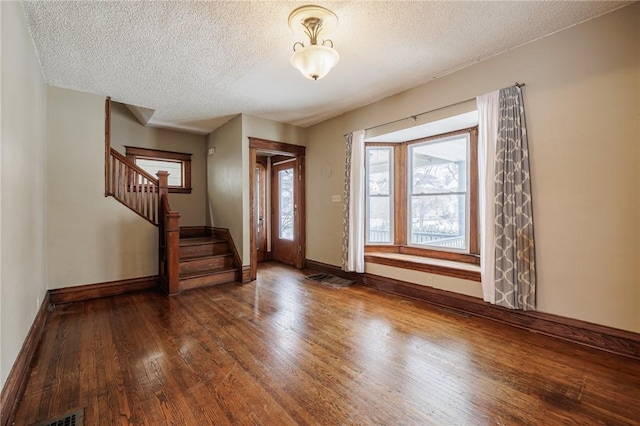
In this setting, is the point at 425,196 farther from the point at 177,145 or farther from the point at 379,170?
the point at 177,145

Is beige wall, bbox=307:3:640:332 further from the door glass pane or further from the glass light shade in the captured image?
the door glass pane

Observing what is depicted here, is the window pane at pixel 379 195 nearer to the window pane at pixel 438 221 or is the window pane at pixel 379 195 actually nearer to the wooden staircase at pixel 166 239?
the window pane at pixel 438 221

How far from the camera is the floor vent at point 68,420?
5.40ft

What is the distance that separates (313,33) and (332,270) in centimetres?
372

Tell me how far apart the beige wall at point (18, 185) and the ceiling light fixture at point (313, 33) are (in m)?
1.89

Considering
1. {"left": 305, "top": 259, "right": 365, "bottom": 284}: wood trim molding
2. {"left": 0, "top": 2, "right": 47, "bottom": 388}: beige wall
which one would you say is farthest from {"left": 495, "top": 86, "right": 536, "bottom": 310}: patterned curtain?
{"left": 0, "top": 2, "right": 47, "bottom": 388}: beige wall

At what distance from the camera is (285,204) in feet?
21.1

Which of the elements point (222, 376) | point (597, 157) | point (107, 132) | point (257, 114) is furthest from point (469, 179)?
point (107, 132)

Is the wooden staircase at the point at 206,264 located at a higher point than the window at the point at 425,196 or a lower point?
lower

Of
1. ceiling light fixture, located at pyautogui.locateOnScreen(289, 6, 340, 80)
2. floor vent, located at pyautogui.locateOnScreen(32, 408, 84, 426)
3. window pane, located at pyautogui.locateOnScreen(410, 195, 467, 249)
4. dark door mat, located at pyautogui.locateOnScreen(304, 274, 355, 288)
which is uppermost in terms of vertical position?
ceiling light fixture, located at pyautogui.locateOnScreen(289, 6, 340, 80)

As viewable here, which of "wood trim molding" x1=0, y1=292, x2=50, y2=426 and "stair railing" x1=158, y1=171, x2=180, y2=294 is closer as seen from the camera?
"wood trim molding" x1=0, y1=292, x2=50, y2=426

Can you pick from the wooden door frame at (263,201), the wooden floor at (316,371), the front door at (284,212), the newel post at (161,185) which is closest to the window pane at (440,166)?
the wooden floor at (316,371)

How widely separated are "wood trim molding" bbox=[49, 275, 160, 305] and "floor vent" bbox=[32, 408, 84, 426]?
2694 millimetres

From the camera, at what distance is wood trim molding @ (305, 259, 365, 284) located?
4703 mm
